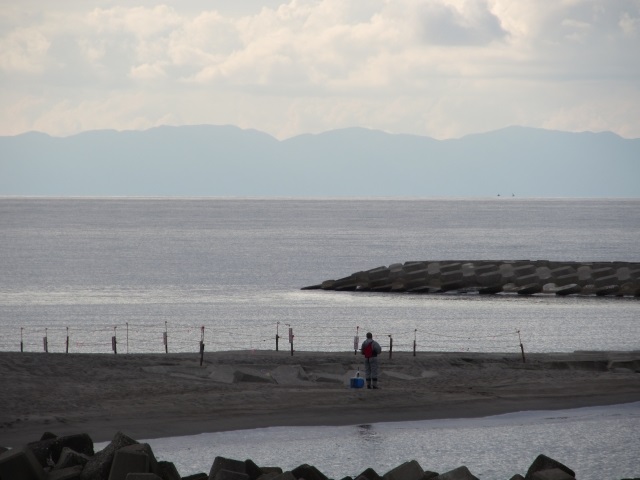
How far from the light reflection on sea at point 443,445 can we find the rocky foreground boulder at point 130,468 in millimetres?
3324

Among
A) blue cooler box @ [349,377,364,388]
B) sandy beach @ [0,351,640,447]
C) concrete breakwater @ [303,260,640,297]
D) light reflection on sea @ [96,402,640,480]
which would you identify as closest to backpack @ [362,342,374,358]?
sandy beach @ [0,351,640,447]

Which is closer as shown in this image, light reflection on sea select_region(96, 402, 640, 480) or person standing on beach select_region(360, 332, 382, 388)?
light reflection on sea select_region(96, 402, 640, 480)

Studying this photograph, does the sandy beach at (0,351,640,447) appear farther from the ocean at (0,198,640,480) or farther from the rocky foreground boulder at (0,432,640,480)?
the rocky foreground boulder at (0,432,640,480)

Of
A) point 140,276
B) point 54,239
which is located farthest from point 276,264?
point 54,239

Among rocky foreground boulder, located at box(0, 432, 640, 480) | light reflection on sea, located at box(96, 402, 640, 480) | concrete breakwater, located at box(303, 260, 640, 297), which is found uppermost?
concrete breakwater, located at box(303, 260, 640, 297)

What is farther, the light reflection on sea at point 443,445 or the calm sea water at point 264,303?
the calm sea water at point 264,303

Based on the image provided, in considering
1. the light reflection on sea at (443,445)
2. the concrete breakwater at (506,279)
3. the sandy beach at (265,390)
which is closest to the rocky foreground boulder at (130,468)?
the light reflection on sea at (443,445)

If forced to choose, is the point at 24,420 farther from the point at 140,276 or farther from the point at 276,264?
the point at 276,264

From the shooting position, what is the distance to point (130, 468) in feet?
51.2

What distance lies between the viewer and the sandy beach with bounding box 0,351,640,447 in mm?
22797

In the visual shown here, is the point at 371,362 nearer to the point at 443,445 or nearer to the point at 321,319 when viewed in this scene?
the point at 443,445

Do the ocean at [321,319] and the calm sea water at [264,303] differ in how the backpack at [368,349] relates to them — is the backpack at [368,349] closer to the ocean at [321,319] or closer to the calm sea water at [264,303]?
the ocean at [321,319]

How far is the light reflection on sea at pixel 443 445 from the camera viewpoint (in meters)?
20.9

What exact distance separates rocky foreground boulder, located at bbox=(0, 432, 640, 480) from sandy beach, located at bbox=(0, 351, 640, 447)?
12.9 ft
